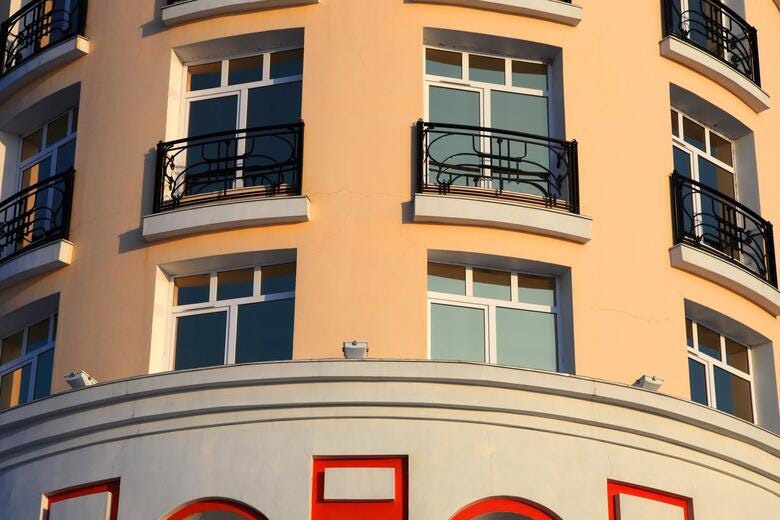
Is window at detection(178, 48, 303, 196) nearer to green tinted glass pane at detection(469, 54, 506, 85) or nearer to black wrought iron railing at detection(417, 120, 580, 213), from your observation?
black wrought iron railing at detection(417, 120, 580, 213)

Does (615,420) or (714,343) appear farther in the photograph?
(714,343)

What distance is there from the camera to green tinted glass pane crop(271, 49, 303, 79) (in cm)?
2256

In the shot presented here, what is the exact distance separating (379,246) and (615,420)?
3427 millimetres

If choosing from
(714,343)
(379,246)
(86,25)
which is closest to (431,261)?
(379,246)

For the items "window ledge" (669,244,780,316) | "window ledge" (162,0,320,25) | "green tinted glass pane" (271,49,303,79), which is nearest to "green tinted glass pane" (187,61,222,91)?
"window ledge" (162,0,320,25)

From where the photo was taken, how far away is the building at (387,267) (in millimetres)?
19797

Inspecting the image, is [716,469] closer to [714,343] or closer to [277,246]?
[714,343]

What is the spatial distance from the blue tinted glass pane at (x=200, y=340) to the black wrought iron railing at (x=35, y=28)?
16.0ft

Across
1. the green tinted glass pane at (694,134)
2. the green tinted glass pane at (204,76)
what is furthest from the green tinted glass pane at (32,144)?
the green tinted glass pane at (694,134)

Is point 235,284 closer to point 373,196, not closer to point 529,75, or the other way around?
point 373,196

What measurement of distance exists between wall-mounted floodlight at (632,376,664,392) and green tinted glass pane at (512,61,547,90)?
14.2ft

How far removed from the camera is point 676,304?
2181cm

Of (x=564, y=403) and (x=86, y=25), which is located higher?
(x=86, y=25)

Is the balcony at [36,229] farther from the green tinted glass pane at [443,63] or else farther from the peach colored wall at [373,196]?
the green tinted glass pane at [443,63]
